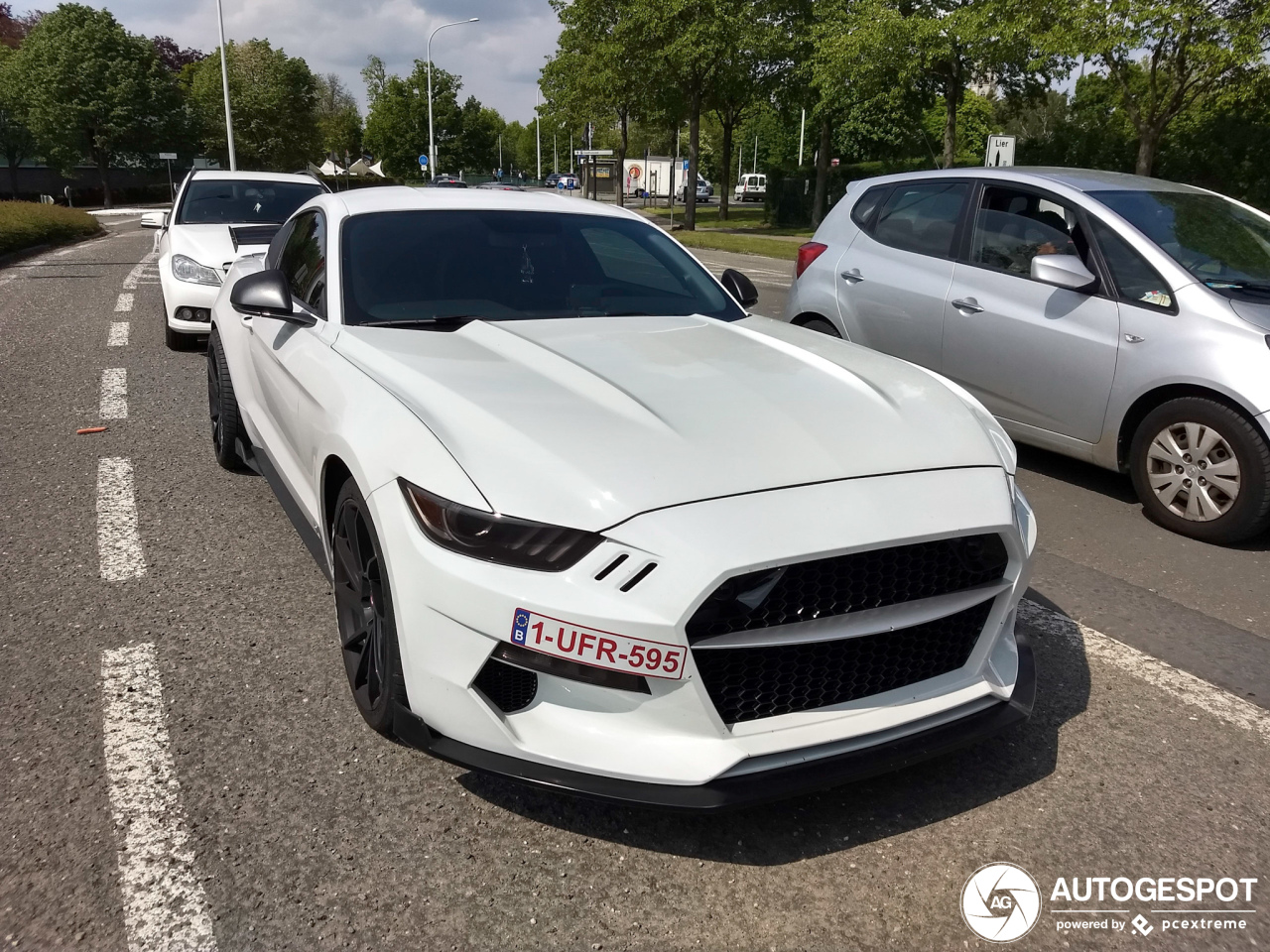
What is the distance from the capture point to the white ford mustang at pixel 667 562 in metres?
2.23

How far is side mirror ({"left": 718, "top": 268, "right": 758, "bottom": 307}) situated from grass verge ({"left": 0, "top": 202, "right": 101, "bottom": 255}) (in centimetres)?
1968

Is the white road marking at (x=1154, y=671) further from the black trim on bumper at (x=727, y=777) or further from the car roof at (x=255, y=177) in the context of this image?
the car roof at (x=255, y=177)

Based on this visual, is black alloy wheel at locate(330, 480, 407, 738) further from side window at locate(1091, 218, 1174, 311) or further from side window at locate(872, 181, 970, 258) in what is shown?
side window at locate(872, 181, 970, 258)

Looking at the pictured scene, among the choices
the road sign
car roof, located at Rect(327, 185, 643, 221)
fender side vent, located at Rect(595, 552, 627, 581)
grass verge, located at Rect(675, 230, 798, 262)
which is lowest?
grass verge, located at Rect(675, 230, 798, 262)

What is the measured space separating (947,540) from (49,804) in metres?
2.36

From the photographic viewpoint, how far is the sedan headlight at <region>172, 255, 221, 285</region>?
8859mm

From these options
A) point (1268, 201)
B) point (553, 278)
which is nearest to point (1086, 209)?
point (553, 278)

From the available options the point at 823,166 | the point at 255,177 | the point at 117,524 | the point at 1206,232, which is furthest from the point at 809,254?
the point at 823,166

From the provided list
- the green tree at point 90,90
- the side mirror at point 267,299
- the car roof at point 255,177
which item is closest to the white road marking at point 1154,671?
the side mirror at point 267,299

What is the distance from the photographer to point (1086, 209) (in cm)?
536

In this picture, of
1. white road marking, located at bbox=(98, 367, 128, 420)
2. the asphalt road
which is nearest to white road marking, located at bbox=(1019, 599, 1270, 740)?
the asphalt road

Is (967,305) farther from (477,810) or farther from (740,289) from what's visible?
(477,810)

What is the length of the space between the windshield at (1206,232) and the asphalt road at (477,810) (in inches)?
66.0

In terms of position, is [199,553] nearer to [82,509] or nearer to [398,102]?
[82,509]
